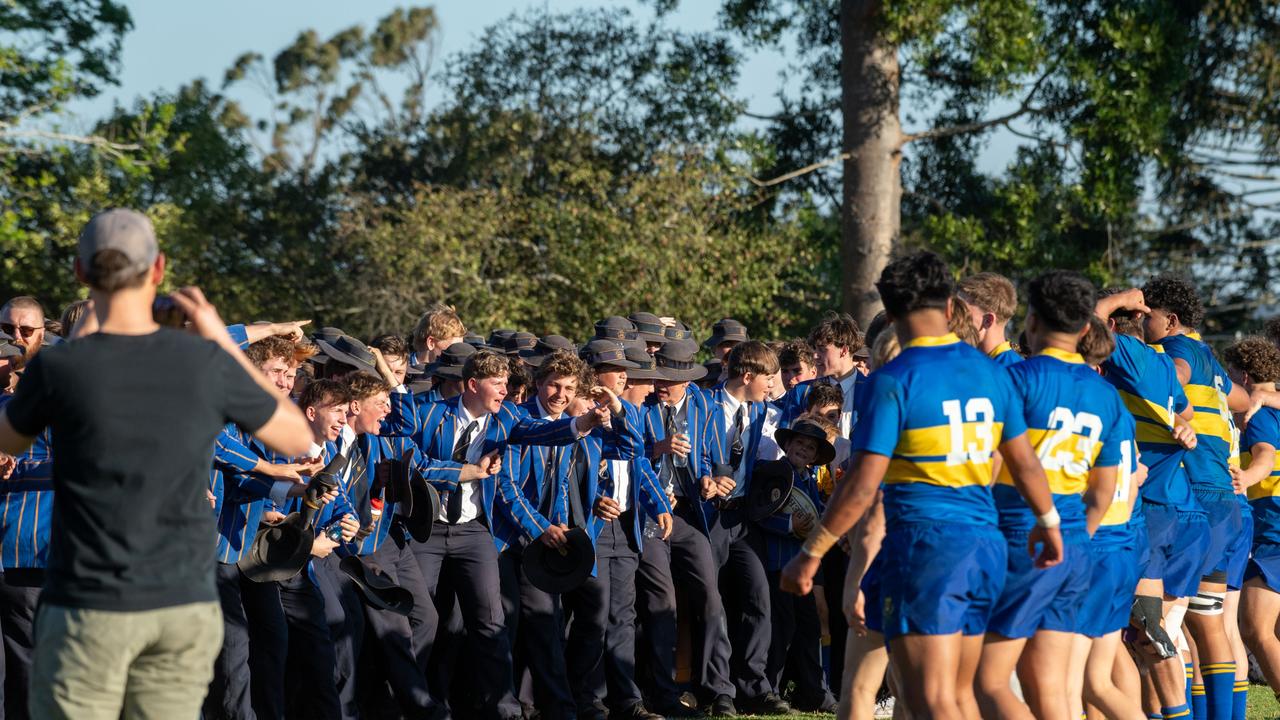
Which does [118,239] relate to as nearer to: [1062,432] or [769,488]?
[1062,432]

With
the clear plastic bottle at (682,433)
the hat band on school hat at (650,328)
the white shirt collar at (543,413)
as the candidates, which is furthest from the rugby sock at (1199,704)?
the hat band on school hat at (650,328)

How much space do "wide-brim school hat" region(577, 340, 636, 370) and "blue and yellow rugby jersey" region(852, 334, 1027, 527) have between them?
3890 millimetres

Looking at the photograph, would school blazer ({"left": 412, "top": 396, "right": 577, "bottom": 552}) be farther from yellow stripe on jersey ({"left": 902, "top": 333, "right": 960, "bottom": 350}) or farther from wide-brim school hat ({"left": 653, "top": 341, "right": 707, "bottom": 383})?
yellow stripe on jersey ({"left": 902, "top": 333, "right": 960, "bottom": 350})

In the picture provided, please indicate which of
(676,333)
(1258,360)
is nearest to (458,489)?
(676,333)

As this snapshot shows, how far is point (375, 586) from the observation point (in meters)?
7.83

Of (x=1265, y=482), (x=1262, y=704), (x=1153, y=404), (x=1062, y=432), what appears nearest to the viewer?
(x=1062, y=432)

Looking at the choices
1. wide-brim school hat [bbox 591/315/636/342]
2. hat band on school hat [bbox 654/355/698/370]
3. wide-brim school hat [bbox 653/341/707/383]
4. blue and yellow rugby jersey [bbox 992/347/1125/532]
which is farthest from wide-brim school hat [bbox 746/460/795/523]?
blue and yellow rugby jersey [bbox 992/347/1125/532]

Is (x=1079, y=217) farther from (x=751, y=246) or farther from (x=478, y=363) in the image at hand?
(x=478, y=363)

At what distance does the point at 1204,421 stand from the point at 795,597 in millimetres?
3103

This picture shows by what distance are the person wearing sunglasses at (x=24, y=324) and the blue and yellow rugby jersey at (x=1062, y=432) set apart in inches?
211

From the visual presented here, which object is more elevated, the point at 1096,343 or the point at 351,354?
the point at 1096,343

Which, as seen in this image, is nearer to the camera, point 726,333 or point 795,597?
point 795,597

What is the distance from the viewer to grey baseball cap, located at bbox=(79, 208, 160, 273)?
4043 millimetres

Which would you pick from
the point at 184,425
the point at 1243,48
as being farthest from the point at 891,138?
the point at 184,425
